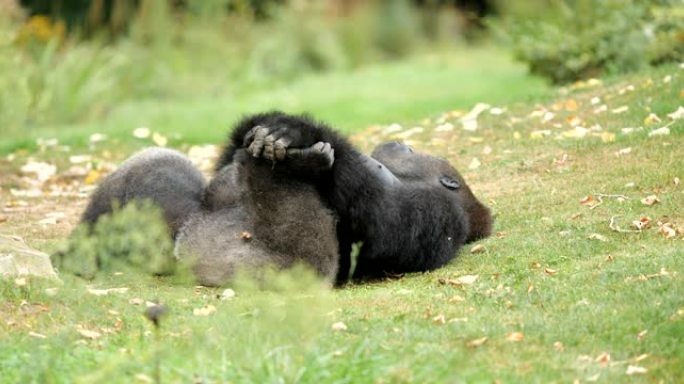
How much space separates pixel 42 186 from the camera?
9.88 metres

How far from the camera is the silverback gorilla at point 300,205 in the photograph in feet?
19.4

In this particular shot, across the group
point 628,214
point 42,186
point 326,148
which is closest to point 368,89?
point 42,186

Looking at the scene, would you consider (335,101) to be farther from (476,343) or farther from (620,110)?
(476,343)

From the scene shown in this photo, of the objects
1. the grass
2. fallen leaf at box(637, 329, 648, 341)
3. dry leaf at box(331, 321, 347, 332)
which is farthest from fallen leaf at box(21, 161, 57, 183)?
fallen leaf at box(637, 329, 648, 341)

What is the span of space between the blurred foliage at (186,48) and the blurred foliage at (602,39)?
15.0 ft

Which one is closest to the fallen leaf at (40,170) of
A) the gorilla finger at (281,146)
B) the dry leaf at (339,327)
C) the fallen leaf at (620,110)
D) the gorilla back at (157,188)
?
the gorilla back at (157,188)

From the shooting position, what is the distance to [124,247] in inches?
246

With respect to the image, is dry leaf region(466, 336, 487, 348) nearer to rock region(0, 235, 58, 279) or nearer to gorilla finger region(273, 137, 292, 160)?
gorilla finger region(273, 137, 292, 160)

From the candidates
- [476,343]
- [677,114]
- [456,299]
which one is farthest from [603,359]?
[677,114]

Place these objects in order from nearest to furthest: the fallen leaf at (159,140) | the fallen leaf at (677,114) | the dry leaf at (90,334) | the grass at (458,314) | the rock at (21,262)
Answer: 1. the grass at (458,314)
2. the dry leaf at (90,334)
3. the rock at (21,262)
4. the fallen leaf at (677,114)
5. the fallen leaf at (159,140)

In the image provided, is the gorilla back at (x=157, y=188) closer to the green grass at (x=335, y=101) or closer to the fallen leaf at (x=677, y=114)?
the fallen leaf at (x=677, y=114)

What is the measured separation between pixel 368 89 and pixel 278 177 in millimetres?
9571

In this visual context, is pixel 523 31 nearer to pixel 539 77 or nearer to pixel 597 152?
pixel 539 77

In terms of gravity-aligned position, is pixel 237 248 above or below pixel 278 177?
below
